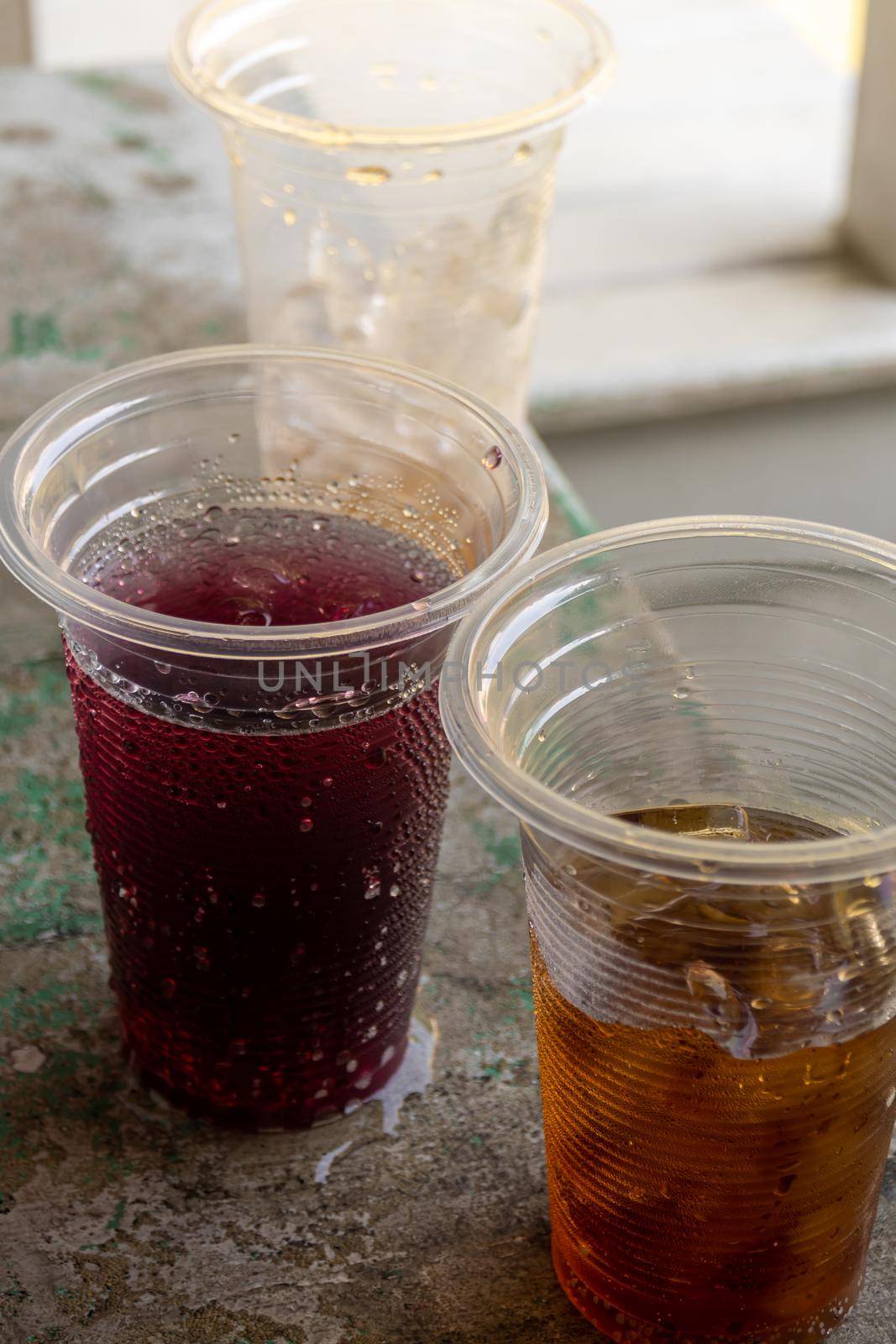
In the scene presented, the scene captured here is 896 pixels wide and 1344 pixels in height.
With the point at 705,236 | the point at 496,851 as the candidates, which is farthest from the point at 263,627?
the point at 705,236

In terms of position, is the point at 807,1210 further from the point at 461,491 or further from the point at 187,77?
the point at 187,77

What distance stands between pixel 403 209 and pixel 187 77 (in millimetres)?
190

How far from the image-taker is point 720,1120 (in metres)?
0.73

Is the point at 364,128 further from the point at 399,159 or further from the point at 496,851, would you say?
the point at 496,851

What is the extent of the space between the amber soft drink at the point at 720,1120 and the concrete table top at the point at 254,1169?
6 centimetres

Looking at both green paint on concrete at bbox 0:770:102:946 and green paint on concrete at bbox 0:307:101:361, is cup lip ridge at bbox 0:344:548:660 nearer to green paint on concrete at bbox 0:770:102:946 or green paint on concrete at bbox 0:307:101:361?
green paint on concrete at bbox 0:770:102:946

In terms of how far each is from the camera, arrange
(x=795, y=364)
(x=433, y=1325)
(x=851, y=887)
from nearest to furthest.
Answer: (x=851, y=887), (x=433, y=1325), (x=795, y=364)

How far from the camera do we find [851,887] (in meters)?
0.69

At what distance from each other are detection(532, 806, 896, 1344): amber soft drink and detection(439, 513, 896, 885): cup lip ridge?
5 cm

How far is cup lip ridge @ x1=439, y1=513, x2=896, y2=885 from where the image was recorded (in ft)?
2.09

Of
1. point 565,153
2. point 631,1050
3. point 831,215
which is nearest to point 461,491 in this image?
point 631,1050

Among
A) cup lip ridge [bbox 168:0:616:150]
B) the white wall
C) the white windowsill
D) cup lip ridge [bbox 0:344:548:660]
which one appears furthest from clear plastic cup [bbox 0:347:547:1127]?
the white wall

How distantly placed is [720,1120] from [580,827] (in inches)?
6.9

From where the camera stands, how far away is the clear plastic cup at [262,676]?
0.81 meters
